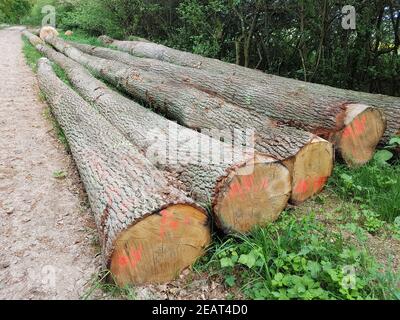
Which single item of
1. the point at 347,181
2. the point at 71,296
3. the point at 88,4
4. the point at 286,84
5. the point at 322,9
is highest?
the point at 88,4

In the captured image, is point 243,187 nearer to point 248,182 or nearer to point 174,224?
point 248,182

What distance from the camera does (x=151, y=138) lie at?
3596mm

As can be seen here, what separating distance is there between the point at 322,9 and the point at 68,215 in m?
4.99

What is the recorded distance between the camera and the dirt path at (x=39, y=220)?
2.50 metres

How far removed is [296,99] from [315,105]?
28 cm

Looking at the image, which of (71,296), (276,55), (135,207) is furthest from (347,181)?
(276,55)

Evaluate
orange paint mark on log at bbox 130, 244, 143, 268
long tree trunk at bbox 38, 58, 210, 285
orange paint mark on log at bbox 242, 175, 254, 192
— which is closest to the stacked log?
orange paint mark on log at bbox 242, 175, 254, 192

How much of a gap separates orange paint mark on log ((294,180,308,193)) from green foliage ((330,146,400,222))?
0.37 meters

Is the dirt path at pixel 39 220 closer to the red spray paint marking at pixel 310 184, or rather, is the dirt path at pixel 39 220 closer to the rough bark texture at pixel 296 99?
the red spray paint marking at pixel 310 184

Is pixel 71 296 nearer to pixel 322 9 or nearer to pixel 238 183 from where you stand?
pixel 238 183

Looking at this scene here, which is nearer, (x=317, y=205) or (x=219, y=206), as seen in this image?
(x=219, y=206)

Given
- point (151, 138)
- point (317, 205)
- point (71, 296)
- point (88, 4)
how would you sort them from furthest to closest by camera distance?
point (88, 4) < point (151, 138) < point (317, 205) < point (71, 296)

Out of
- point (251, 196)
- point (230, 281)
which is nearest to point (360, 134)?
point (251, 196)

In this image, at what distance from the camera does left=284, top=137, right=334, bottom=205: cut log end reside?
3111 mm
